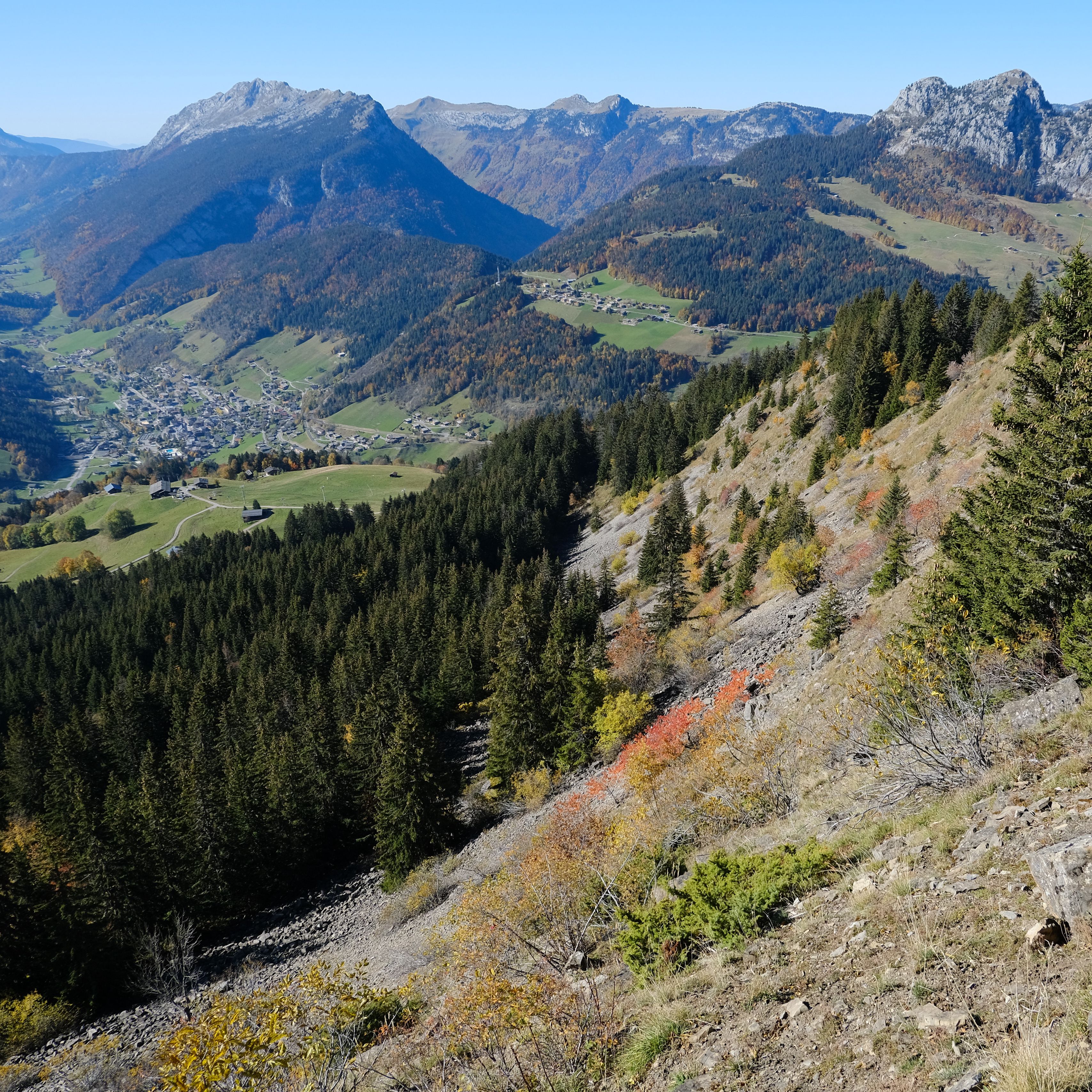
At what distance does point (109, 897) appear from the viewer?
1815 inches

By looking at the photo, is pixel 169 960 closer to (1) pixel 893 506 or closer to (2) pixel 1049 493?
(2) pixel 1049 493

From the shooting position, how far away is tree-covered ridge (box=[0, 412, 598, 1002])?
48.5 meters

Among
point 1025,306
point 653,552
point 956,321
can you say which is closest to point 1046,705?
point 653,552

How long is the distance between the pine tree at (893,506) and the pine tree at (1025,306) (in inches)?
1153

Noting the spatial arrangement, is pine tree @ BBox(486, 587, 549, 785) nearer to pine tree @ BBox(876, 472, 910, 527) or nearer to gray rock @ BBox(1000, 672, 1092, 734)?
pine tree @ BBox(876, 472, 910, 527)

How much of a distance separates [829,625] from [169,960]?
5274cm

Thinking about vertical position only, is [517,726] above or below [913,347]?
below

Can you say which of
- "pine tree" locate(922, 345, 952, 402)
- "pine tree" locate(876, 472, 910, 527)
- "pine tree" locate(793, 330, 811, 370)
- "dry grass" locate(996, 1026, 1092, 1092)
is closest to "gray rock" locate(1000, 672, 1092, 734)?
"dry grass" locate(996, 1026, 1092, 1092)

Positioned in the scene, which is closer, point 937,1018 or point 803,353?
point 937,1018

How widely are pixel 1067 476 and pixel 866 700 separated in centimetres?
1005

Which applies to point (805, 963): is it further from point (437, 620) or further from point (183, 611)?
point (183, 611)

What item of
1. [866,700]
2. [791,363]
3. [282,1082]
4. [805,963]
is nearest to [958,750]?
[866,700]

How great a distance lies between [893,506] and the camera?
5128 cm

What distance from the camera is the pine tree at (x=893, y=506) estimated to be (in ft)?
167
